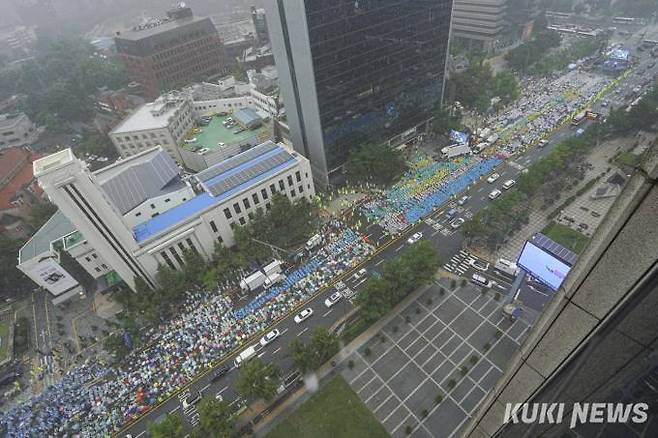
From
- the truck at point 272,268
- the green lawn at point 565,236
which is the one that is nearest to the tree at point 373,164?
the truck at point 272,268

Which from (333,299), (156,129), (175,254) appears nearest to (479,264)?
(333,299)

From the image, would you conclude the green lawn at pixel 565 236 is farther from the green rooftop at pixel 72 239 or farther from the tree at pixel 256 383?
the green rooftop at pixel 72 239

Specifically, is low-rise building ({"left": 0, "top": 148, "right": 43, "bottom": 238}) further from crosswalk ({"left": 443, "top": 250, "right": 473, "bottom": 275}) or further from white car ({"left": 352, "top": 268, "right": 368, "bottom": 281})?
crosswalk ({"left": 443, "top": 250, "right": 473, "bottom": 275})

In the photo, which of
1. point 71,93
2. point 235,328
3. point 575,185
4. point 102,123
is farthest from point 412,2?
point 71,93

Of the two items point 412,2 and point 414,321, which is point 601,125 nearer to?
point 412,2

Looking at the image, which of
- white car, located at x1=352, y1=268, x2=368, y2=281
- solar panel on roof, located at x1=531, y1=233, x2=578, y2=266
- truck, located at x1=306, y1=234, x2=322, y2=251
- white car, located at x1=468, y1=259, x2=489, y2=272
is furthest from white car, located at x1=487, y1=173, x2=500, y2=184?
truck, located at x1=306, y1=234, x2=322, y2=251
